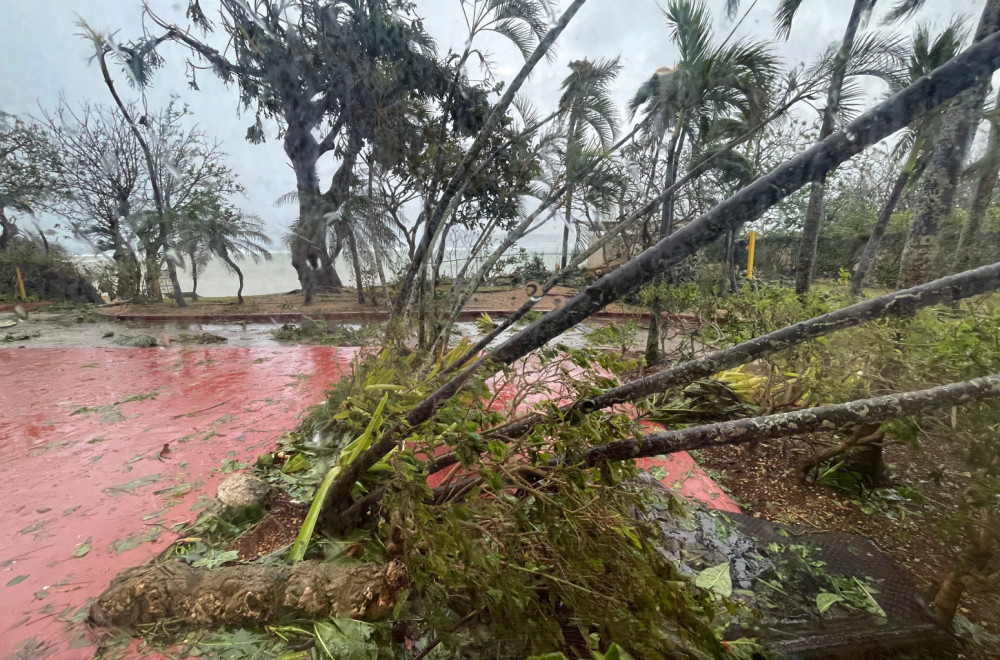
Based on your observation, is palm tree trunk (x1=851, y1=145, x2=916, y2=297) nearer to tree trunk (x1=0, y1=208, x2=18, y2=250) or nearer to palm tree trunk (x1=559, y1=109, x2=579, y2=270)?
palm tree trunk (x1=559, y1=109, x2=579, y2=270)

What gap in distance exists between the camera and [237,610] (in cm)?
79

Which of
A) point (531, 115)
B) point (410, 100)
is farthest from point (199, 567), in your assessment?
point (410, 100)

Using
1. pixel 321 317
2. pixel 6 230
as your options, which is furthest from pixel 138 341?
pixel 321 317

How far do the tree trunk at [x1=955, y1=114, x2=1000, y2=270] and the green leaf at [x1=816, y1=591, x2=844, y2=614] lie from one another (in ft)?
2.43

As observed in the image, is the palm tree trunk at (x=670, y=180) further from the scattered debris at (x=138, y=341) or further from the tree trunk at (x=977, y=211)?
the scattered debris at (x=138, y=341)

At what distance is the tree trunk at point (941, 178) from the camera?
21.5 inches

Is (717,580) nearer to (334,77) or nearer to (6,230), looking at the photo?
(334,77)

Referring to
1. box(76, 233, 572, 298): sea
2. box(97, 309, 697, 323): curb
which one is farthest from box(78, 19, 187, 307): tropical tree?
box(97, 309, 697, 323): curb

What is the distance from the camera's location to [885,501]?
1.22 meters

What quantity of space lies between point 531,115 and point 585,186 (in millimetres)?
510

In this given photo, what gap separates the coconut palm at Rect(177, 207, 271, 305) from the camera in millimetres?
2988

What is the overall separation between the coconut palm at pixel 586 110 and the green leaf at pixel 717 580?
3.30ft

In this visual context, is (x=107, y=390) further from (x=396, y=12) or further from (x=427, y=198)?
(x=396, y=12)

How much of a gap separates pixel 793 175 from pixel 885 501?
4.62 feet
